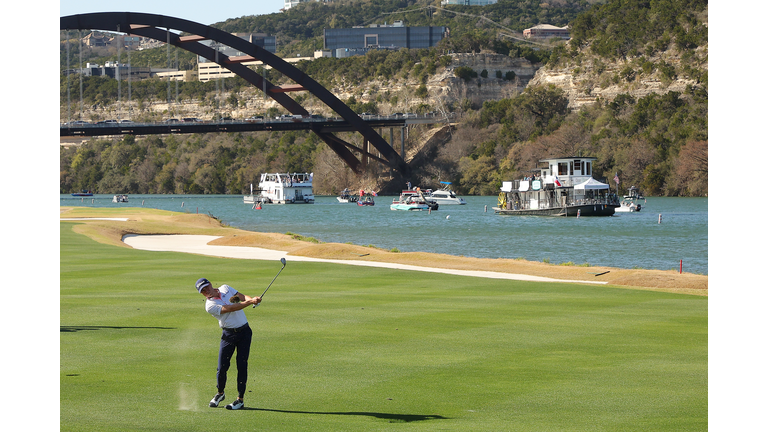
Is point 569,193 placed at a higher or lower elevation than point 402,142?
lower

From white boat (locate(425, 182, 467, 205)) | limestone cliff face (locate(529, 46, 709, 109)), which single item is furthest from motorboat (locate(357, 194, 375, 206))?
limestone cliff face (locate(529, 46, 709, 109))

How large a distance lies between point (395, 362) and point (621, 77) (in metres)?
144

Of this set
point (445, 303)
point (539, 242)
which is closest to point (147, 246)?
point (539, 242)

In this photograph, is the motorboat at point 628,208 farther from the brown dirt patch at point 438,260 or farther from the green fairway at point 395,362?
the green fairway at point 395,362

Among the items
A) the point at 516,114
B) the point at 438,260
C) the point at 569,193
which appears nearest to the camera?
the point at 438,260

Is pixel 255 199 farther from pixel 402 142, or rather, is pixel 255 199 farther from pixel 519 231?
pixel 519 231

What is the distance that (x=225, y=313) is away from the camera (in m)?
11.9

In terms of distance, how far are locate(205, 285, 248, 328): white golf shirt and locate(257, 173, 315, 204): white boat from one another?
123248 millimetres

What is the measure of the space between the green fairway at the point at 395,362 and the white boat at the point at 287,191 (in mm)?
108793

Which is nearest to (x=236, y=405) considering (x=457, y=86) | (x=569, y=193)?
(x=569, y=193)

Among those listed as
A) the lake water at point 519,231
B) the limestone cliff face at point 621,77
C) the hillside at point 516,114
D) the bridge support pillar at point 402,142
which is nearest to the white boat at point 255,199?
the lake water at point 519,231

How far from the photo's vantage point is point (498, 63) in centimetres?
18375

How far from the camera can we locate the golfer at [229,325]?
11.8 metres
